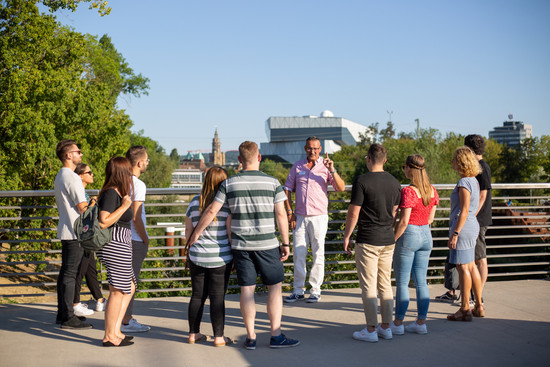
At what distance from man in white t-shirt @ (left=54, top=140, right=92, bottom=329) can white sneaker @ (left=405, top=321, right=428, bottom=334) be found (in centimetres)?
344

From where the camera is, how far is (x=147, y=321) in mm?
6086

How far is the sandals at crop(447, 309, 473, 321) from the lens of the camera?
233 inches

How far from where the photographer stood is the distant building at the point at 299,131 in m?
162

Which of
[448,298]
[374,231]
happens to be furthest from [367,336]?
[448,298]

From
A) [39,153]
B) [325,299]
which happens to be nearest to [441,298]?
[325,299]

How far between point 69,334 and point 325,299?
3.29m

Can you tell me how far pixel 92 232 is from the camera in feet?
15.8

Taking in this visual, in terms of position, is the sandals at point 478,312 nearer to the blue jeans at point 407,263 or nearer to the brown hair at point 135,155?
the blue jeans at point 407,263

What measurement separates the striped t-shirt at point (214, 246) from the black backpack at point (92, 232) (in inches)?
32.4

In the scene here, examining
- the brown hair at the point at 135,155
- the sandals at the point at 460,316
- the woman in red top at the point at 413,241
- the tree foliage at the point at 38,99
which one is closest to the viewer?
the woman in red top at the point at 413,241

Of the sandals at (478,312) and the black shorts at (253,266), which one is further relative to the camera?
the sandals at (478,312)

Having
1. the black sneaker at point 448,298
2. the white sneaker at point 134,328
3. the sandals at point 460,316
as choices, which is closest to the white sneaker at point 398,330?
the sandals at point 460,316

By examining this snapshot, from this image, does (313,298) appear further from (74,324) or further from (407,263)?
(74,324)

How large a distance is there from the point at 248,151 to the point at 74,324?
2748 mm
